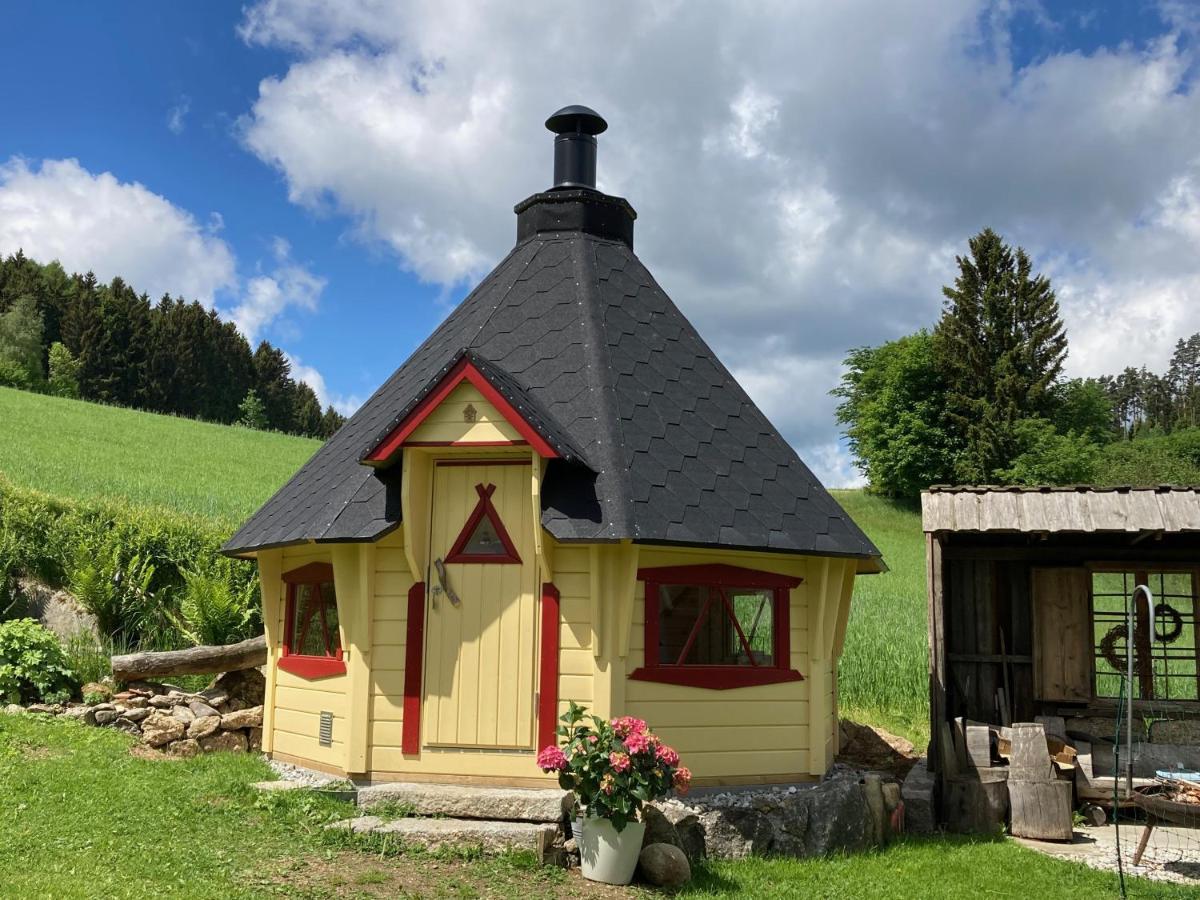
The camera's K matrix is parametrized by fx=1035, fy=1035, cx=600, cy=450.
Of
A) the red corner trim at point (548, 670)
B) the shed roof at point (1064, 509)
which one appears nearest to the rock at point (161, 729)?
the red corner trim at point (548, 670)

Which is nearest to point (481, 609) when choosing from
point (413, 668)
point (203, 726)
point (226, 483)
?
point (413, 668)

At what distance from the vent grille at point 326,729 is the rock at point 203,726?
111 inches

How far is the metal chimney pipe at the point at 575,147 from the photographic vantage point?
444 inches

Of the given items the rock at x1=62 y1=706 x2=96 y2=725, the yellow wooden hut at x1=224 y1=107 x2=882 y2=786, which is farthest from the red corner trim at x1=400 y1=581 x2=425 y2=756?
the rock at x1=62 y1=706 x2=96 y2=725

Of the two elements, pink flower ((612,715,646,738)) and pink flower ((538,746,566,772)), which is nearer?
pink flower ((538,746,566,772))

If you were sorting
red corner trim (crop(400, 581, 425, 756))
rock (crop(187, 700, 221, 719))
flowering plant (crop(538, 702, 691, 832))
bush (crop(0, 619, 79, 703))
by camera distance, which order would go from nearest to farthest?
flowering plant (crop(538, 702, 691, 832)), red corner trim (crop(400, 581, 425, 756)), rock (crop(187, 700, 221, 719)), bush (crop(0, 619, 79, 703))

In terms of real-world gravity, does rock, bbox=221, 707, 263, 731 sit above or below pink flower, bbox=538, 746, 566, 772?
below

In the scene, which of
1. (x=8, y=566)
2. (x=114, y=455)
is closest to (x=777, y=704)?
(x=8, y=566)

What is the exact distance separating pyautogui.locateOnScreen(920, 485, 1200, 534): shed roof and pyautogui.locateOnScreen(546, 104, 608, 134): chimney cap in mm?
5324

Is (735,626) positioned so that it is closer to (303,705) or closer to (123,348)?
(303,705)

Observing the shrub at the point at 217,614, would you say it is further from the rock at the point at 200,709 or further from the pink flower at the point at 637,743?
the pink flower at the point at 637,743

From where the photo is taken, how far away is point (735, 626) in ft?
28.6

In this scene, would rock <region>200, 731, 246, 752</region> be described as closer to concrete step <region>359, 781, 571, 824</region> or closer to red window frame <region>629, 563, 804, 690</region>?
concrete step <region>359, 781, 571, 824</region>

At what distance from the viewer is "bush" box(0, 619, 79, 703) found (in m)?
12.2
